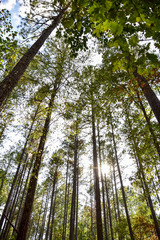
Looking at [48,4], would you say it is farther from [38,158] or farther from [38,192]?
[38,192]

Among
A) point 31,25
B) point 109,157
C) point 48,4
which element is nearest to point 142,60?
point 31,25

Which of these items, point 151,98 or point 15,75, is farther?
point 151,98

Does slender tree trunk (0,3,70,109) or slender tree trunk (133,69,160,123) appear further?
slender tree trunk (133,69,160,123)

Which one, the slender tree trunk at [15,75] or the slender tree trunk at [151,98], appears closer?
the slender tree trunk at [15,75]

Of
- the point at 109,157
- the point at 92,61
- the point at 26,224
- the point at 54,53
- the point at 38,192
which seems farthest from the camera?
the point at 38,192

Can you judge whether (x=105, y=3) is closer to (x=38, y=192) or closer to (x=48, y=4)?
(x=48, y=4)

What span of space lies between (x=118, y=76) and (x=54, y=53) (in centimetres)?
538

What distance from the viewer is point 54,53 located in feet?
28.1

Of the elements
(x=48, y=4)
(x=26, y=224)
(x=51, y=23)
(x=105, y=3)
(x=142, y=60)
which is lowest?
(x=26, y=224)

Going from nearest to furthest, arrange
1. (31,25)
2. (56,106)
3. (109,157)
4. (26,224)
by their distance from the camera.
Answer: (26,224), (31,25), (56,106), (109,157)

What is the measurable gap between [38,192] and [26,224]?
89.4 feet

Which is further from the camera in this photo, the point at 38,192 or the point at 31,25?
the point at 38,192

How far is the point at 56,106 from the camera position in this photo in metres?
5.83

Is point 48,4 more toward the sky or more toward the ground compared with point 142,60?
more toward the sky
